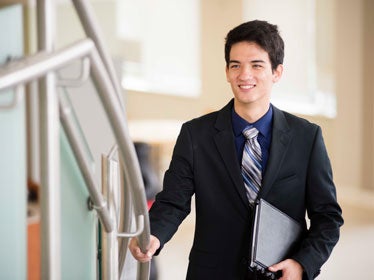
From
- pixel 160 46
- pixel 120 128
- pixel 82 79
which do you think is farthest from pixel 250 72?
pixel 160 46

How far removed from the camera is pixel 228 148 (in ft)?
5.47

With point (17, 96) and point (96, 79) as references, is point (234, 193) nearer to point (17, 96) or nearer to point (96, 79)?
point (96, 79)

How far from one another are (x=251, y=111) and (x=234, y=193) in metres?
0.24

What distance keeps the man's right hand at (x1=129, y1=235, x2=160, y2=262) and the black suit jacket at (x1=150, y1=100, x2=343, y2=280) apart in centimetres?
3

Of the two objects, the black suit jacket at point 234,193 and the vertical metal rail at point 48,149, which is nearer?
the vertical metal rail at point 48,149

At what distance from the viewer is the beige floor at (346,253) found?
453cm

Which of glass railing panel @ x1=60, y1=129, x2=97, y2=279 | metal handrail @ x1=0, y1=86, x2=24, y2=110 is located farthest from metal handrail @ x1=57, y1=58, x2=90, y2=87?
glass railing panel @ x1=60, y1=129, x2=97, y2=279

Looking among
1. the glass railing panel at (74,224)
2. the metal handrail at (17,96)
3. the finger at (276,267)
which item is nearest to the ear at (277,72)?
the finger at (276,267)

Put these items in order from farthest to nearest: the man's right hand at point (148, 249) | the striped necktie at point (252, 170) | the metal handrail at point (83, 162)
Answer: the striped necktie at point (252, 170) → the man's right hand at point (148, 249) → the metal handrail at point (83, 162)

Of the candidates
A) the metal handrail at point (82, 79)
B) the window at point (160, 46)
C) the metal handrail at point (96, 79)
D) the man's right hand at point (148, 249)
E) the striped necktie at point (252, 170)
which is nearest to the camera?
the metal handrail at point (96, 79)

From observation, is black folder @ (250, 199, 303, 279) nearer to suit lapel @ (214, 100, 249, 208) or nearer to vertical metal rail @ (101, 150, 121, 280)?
suit lapel @ (214, 100, 249, 208)

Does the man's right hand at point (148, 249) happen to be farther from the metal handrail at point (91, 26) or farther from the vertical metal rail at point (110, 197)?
the metal handrail at point (91, 26)

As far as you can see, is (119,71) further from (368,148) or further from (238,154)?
(368,148)

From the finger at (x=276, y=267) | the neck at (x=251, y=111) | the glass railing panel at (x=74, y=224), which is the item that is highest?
the neck at (x=251, y=111)
